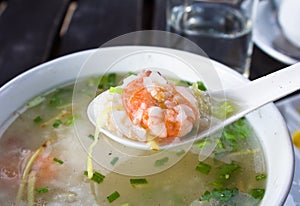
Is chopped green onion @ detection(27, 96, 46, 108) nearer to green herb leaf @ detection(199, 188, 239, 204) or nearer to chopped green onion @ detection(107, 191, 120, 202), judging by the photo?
chopped green onion @ detection(107, 191, 120, 202)

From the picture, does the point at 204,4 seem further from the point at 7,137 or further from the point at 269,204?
the point at 269,204

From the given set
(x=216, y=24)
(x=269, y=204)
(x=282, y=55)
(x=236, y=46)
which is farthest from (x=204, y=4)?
(x=269, y=204)

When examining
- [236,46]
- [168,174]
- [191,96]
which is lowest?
[236,46]

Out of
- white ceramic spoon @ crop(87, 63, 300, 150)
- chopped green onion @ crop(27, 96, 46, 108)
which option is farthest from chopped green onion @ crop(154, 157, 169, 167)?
chopped green onion @ crop(27, 96, 46, 108)

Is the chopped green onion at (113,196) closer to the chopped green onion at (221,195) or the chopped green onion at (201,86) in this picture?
the chopped green onion at (221,195)

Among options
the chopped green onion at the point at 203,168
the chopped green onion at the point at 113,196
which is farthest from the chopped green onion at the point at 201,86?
the chopped green onion at the point at 113,196
